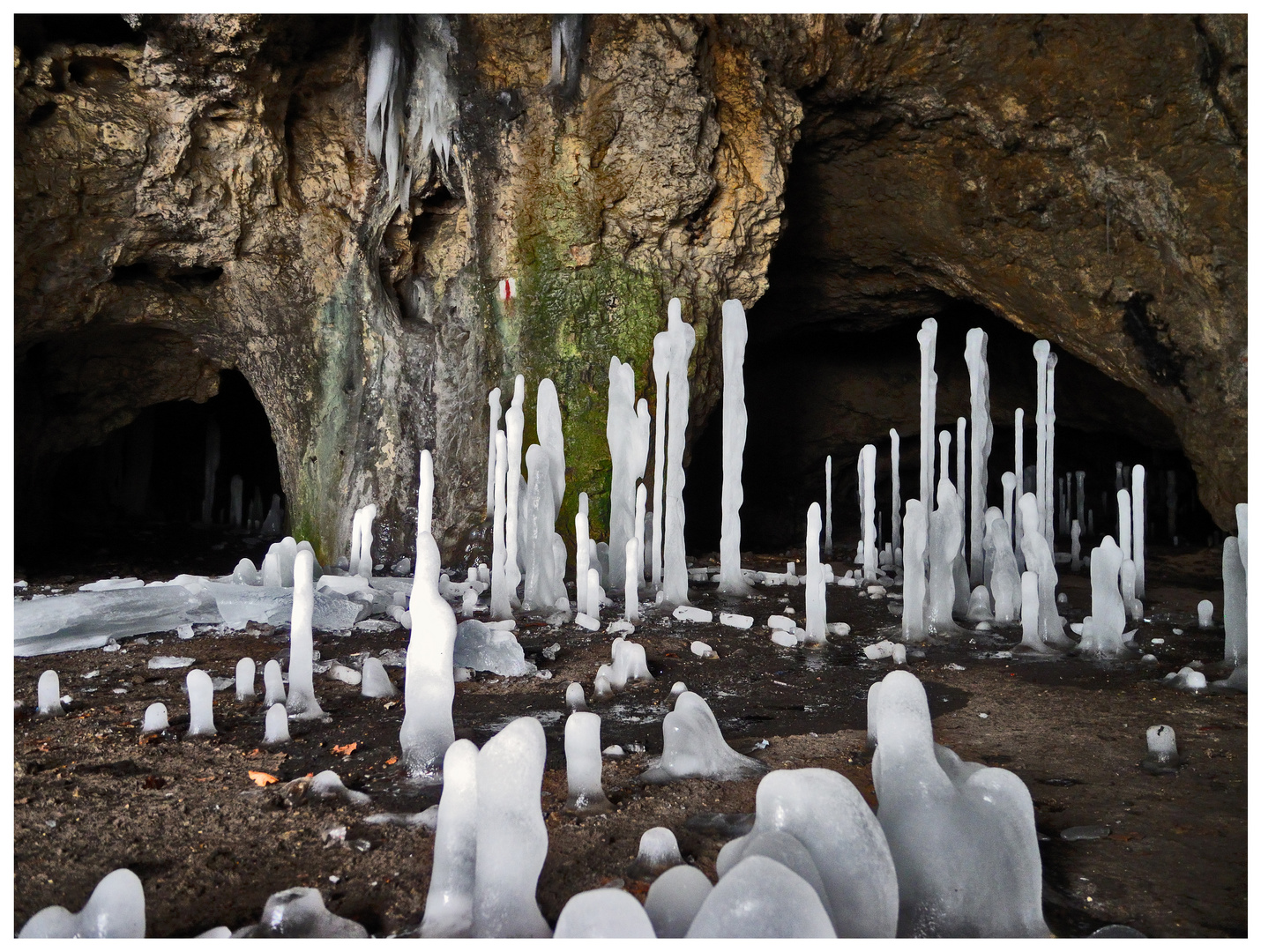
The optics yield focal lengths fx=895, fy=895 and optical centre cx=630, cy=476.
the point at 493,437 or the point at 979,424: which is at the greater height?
the point at 979,424

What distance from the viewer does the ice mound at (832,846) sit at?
6.22ft

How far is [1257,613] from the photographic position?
2.87 metres

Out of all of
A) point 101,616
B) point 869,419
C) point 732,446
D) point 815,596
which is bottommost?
point 101,616

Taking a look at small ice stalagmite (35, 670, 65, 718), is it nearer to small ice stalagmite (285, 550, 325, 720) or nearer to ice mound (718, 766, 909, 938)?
small ice stalagmite (285, 550, 325, 720)

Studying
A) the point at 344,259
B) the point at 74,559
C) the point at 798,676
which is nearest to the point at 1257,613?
the point at 798,676

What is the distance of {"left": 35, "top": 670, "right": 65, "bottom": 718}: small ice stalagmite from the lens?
370 cm

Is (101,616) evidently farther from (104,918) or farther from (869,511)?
(869,511)

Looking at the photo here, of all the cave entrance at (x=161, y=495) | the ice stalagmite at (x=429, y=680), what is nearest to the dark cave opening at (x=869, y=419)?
the cave entrance at (x=161, y=495)

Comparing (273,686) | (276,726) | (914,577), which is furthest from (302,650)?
(914,577)

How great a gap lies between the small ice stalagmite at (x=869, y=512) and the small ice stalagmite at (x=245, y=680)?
19.2 ft

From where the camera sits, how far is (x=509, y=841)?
1990mm

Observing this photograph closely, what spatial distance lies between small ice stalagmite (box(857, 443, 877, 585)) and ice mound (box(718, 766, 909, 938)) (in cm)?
652

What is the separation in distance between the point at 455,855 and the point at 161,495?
16860mm

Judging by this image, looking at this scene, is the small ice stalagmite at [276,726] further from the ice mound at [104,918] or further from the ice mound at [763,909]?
the ice mound at [763,909]
